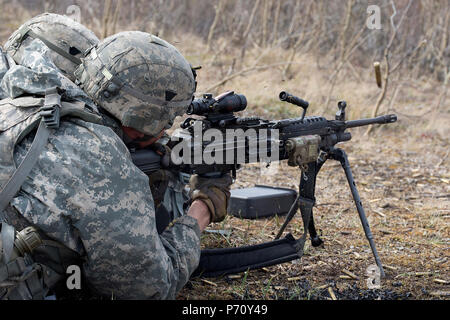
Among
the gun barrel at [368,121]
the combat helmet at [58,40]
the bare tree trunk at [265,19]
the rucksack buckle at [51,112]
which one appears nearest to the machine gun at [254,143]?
the gun barrel at [368,121]

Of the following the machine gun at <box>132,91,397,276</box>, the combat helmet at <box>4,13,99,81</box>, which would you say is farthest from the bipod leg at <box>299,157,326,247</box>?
the combat helmet at <box>4,13,99,81</box>

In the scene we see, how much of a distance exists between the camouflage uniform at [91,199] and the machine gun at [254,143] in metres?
0.60

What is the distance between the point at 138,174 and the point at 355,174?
4.88m

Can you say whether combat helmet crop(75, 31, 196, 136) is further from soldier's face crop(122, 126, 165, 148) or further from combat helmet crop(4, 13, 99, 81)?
combat helmet crop(4, 13, 99, 81)

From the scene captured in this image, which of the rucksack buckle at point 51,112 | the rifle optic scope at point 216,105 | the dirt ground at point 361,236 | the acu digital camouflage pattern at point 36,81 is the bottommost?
the dirt ground at point 361,236

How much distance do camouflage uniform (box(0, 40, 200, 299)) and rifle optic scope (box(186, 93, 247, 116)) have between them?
835 millimetres

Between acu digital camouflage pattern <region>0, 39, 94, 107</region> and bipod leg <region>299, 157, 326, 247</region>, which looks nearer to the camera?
acu digital camouflage pattern <region>0, 39, 94, 107</region>

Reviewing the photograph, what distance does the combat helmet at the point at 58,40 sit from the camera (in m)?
3.95

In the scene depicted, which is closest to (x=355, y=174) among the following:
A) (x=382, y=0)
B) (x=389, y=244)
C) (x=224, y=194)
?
(x=389, y=244)

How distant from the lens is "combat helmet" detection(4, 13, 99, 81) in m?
3.95

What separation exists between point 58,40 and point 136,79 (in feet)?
5.24

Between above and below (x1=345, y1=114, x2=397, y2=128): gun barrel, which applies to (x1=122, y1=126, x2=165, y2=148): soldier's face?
above

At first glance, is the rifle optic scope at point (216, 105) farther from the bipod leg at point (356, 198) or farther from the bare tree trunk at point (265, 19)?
the bare tree trunk at point (265, 19)
